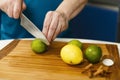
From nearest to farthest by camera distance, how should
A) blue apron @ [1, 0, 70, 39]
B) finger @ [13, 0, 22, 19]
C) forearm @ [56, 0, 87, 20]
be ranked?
1. finger @ [13, 0, 22, 19]
2. forearm @ [56, 0, 87, 20]
3. blue apron @ [1, 0, 70, 39]

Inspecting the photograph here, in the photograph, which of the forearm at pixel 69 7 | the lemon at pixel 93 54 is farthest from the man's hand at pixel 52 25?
the lemon at pixel 93 54

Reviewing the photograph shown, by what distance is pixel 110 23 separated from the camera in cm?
191

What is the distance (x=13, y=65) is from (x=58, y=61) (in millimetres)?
193

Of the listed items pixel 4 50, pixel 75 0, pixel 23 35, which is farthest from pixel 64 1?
pixel 4 50

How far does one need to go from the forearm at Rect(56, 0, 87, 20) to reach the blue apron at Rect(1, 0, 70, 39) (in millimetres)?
114

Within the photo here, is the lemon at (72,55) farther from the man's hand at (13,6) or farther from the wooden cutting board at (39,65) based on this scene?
the man's hand at (13,6)

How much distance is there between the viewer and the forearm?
149 centimetres

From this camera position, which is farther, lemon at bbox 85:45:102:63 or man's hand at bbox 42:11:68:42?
man's hand at bbox 42:11:68:42

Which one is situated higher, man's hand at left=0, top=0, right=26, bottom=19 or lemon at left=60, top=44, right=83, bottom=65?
man's hand at left=0, top=0, right=26, bottom=19

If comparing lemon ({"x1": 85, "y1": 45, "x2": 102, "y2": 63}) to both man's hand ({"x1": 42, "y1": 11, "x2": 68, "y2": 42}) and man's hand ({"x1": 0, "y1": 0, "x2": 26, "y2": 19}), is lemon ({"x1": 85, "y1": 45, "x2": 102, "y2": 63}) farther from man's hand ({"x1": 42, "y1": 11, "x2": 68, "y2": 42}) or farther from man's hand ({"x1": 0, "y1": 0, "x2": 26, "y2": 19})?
man's hand ({"x1": 0, "y1": 0, "x2": 26, "y2": 19})

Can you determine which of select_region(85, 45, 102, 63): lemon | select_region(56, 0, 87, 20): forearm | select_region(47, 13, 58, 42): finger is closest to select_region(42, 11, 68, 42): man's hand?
select_region(47, 13, 58, 42): finger

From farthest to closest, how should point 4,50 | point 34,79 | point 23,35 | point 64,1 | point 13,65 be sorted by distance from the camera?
point 23,35 → point 64,1 → point 4,50 → point 13,65 → point 34,79

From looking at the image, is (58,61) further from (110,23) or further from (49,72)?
(110,23)

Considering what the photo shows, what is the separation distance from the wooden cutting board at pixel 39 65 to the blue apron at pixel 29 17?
295 mm
